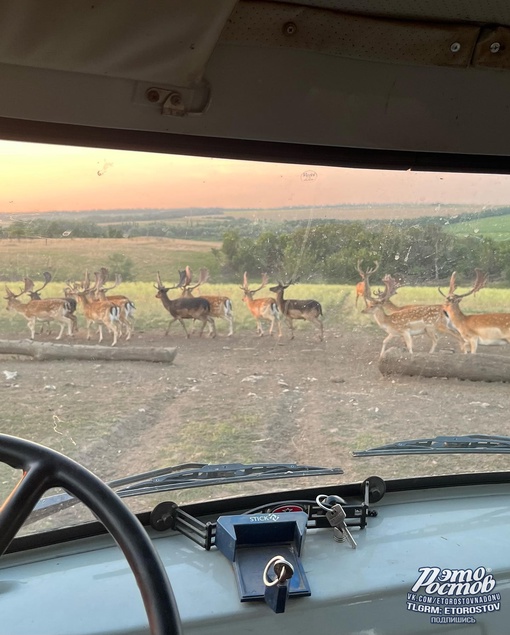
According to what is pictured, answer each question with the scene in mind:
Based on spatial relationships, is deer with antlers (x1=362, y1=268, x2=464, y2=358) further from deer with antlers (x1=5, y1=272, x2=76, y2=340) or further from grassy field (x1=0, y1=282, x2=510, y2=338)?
deer with antlers (x1=5, y1=272, x2=76, y2=340)

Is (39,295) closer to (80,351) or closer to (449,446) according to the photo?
(80,351)

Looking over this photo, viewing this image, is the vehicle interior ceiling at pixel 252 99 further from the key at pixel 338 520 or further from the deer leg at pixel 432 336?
the deer leg at pixel 432 336

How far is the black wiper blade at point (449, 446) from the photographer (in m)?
1.99

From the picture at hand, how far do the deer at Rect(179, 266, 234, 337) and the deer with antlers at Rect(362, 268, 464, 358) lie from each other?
45cm

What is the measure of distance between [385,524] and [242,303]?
89cm

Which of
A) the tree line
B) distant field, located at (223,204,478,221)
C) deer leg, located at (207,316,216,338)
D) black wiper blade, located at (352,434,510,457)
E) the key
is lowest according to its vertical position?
Result: the key

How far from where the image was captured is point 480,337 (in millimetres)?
1996

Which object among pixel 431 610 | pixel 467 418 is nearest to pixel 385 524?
pixel 431 610

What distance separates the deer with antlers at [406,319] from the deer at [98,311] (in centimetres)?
80

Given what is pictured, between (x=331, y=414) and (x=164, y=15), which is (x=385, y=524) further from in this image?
(x=164, y=15)

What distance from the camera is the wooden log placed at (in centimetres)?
200

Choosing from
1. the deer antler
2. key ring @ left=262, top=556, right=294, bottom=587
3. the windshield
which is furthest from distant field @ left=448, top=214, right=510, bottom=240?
key ring @ left=262, top=556, right=294, bottom=587

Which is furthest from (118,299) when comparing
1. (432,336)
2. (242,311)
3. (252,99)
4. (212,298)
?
(432,336)

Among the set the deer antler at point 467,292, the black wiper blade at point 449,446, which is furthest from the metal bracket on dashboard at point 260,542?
the deer antler at point 467,292
